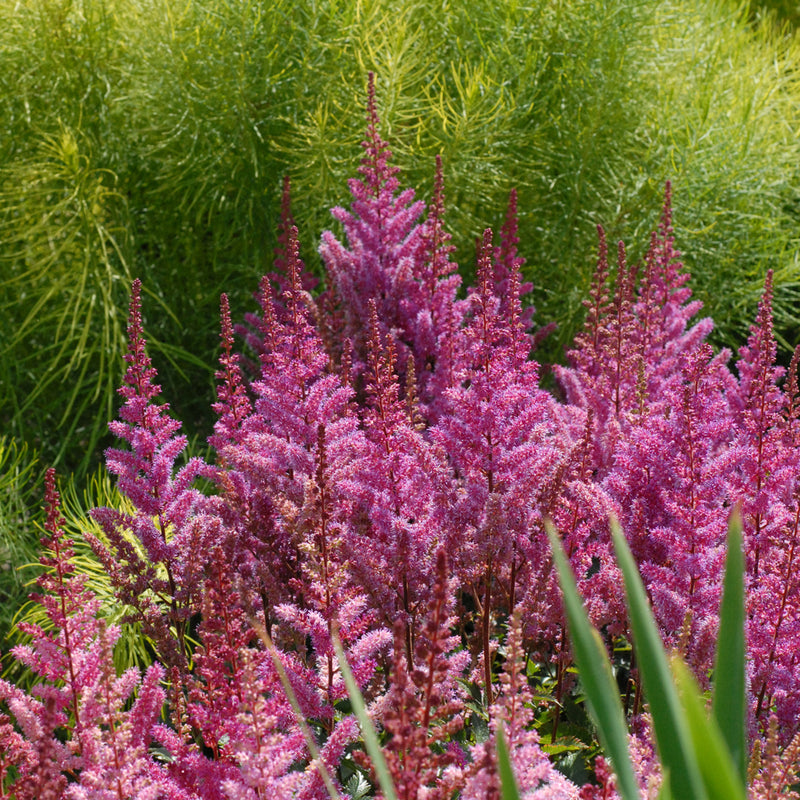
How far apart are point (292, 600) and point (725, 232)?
319 centimetres

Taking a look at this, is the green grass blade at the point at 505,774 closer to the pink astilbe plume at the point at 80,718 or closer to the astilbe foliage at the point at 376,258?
the pink astilbe plume at the point at 80,718

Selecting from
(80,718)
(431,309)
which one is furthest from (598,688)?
(431,309)

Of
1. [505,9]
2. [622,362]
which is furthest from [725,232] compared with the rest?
[622,362]

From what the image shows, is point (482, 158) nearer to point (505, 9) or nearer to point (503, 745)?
point (505, 9)

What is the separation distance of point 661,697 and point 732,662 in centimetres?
14

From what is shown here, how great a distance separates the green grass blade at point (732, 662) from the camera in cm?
112

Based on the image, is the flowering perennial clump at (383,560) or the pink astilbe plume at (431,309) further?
the pink astilbe plume at (431,309)

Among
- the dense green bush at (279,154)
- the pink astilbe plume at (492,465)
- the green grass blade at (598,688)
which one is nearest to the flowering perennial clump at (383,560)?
the pink astilbe plume at (492,465)

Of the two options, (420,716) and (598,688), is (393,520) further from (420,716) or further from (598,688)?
(598,688)

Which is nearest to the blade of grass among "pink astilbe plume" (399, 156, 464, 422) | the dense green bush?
"pink astilbe plume" (399, 156, 464, 422)

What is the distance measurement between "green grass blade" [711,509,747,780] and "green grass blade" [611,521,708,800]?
0.26 ft

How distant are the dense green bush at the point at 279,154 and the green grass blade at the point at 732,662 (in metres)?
3.18

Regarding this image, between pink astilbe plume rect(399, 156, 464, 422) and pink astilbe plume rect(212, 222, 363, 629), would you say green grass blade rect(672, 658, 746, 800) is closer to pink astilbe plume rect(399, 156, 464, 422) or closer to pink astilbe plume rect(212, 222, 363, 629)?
pink astilbe plume rect(212, 222, 363, 629)

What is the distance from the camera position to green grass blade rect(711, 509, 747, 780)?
1.12m
